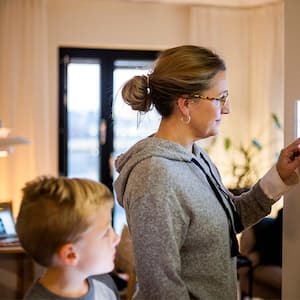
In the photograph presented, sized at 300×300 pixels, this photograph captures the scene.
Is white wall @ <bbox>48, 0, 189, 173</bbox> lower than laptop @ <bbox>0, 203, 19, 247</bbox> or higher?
higher

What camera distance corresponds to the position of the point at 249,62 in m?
5.51

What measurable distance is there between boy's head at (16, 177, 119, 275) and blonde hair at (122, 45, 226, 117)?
0.40 metres

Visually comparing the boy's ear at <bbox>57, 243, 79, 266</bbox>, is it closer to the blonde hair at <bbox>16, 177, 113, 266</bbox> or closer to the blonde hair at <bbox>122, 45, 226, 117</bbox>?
the blonde hair at <bbox>16, 177, 113, 266</bbox>

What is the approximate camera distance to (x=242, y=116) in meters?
5.54

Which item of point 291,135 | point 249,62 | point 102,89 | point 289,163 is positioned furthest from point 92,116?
point 289,163

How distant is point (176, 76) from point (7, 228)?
2.51 m

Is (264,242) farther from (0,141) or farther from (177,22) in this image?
(177,22)

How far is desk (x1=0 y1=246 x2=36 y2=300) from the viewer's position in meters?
3.64

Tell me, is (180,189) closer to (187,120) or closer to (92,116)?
(187,120)

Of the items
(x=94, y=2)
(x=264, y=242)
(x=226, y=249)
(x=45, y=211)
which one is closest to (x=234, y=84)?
(x=94, y=2)

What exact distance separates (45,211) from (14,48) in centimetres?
398

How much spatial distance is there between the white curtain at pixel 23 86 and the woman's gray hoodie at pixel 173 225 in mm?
3559

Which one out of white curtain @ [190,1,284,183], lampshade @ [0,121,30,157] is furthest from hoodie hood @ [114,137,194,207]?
white curtain @ [190,1,284,183]

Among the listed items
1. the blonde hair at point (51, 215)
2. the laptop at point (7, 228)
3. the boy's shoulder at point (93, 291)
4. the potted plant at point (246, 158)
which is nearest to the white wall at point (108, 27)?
the potted plant at point (246, 158)
